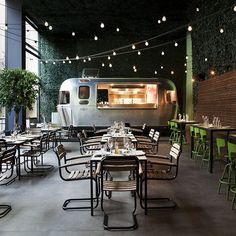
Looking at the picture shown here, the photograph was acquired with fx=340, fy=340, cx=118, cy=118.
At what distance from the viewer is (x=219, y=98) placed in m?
10.1

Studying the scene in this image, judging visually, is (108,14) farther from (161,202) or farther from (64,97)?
(161,202)

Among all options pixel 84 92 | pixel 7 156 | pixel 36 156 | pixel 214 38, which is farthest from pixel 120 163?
pixel 84 92

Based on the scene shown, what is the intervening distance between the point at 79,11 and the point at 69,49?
4.40 m

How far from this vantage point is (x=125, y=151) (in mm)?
4754

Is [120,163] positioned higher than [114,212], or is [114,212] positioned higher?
[120,163]

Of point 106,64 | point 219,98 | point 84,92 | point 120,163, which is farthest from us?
point 106,64

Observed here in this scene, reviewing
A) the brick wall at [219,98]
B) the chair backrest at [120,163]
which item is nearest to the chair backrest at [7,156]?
the chair backrest at [120,163]

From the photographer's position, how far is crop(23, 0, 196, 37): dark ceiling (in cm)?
1279

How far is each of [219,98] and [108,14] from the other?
21.1 ft

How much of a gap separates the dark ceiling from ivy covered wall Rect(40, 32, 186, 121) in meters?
0.72

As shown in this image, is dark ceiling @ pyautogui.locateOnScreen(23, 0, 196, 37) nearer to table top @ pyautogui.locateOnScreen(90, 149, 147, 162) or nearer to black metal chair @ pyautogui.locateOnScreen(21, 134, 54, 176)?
black metal chair @ pyautogui.locateOnScreen(21, 134, 54, 176)

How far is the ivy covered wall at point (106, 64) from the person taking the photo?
1778 centimetres

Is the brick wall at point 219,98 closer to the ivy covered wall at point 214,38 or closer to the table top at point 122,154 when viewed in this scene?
the ivy covered wall at point 214,38

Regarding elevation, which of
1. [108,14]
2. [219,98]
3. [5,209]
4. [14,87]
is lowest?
[5,209]
